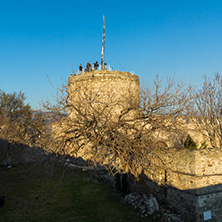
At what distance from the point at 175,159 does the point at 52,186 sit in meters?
8.61

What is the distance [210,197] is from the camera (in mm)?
9344

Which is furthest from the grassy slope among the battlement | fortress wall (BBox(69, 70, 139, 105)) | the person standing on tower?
the person standing on tower

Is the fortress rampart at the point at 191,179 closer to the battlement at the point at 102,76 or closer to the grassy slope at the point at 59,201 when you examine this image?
the grassy slope at the point at 59,201

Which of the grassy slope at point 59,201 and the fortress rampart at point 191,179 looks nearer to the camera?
the fortress rampart at point 191,179

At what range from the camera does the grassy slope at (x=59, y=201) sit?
10219 mm

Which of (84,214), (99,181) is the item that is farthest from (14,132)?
(84,214)

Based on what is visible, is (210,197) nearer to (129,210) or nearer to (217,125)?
(129,210)

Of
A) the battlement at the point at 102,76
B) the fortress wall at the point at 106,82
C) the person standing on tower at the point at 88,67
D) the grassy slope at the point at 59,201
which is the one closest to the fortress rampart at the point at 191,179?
the grassy slope at the point at 59,201

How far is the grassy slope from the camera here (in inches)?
402

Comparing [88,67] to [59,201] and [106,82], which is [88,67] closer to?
[106,82]

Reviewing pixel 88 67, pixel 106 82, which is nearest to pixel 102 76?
pixel 106 82

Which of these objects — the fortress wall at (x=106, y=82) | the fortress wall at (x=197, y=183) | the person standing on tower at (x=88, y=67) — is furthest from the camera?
the person standing on tower at (x=88, y=67)

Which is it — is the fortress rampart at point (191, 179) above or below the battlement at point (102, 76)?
below

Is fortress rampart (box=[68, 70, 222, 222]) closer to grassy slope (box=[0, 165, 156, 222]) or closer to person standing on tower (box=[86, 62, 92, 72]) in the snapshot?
grassy slope (box=[0, 165, 156, 222])
